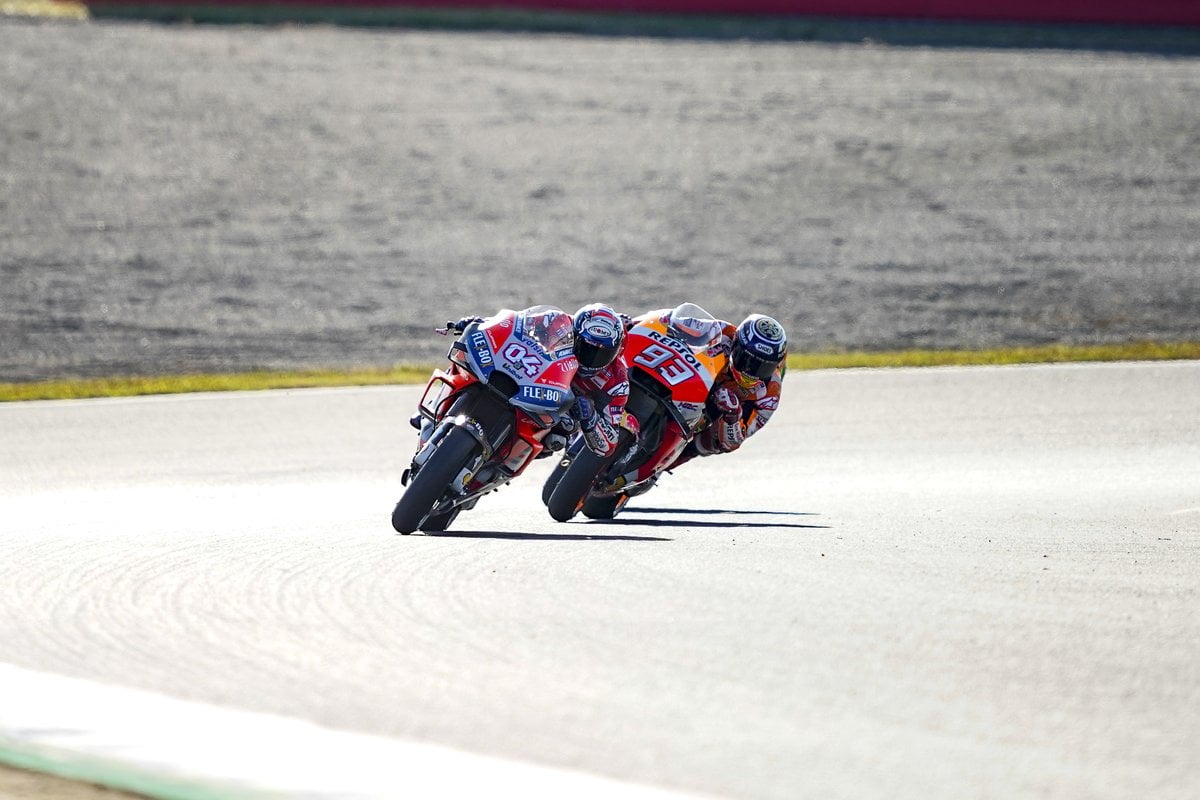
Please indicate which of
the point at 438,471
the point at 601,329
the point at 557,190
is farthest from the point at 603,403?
the point at 557,190

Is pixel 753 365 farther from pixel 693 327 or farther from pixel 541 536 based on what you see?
pixel 541 536

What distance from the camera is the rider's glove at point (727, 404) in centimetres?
970

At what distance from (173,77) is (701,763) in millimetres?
25617

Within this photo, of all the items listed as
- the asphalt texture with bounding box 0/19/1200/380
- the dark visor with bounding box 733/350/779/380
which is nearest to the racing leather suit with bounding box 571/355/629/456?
the dark visor with bounding box 733/350/779/380

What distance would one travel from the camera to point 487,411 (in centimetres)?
794

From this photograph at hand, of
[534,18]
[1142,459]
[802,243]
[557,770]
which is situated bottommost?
[557,770]

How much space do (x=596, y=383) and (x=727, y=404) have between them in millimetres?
1399

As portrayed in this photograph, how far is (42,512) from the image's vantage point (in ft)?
28.9

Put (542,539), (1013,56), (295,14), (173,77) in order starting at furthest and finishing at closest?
(295,14) < (1013,56) < (173,77) < (542,539)

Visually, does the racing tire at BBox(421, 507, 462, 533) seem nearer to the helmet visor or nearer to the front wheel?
the front wheel

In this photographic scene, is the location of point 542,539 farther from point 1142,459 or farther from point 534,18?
point 534,18

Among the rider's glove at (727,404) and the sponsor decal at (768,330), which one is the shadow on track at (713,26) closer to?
the sponsor decal at (768,330)

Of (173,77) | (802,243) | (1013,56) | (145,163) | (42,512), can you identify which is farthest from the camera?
(1013,56)

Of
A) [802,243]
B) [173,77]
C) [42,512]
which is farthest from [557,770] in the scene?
[173,77]
